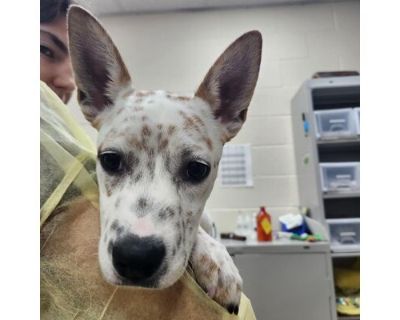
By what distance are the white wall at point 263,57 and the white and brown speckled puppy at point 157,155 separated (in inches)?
2.9

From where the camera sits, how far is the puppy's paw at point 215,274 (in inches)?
17.9

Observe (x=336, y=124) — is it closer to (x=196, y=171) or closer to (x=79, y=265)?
(x=196, y=171)

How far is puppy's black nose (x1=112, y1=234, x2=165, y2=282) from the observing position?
0.39 m

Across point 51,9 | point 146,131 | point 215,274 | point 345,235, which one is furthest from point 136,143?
point 345,235

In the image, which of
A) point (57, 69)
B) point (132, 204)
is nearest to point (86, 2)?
point (57, 69)

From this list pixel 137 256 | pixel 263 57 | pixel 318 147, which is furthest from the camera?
pixel 318 147

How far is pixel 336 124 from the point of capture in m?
0.84

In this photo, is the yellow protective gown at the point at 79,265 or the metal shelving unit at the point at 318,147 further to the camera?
the metal shelving unit at the point at 318,147

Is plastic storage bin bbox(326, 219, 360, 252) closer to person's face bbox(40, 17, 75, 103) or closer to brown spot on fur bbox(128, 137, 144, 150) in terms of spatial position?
brown spot on fur bbox(128, 137, 144, 150)

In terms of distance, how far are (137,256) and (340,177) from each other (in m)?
0.59

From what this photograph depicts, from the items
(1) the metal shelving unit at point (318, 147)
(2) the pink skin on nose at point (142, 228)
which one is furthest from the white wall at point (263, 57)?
(2) the pink skin on nose at point (142, 228)

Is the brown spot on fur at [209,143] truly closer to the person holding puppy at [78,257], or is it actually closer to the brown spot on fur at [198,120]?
the brown spot on fur at [198,120]
